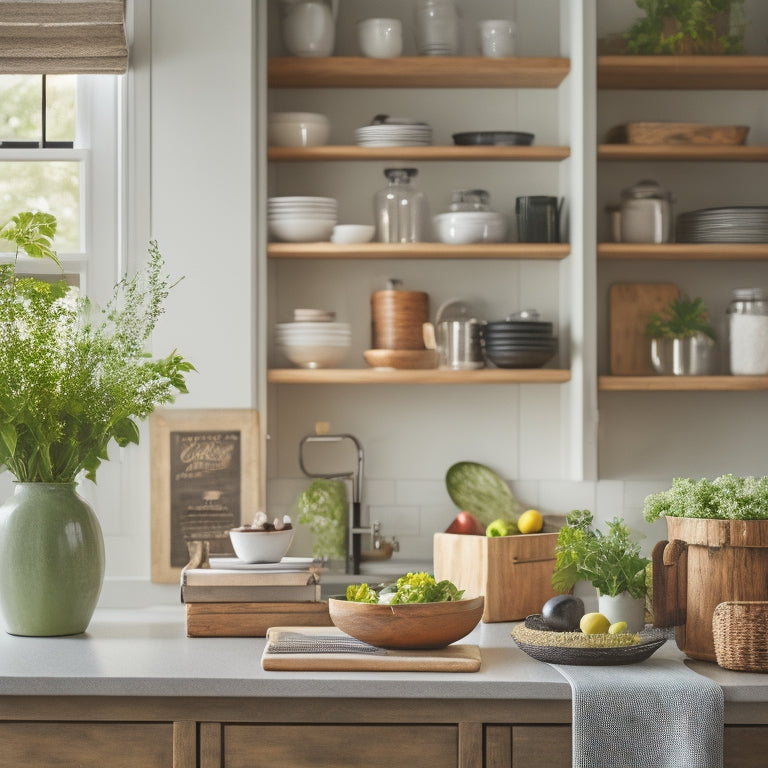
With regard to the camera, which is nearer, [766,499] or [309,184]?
[766,499]

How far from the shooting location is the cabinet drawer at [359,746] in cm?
200

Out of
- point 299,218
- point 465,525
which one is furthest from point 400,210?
point 465,525

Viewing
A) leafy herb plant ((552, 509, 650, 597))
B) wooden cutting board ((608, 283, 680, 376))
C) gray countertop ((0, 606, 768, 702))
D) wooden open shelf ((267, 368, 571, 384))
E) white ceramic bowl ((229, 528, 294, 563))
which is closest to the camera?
gray countertop ((0, 606, 768, 702))

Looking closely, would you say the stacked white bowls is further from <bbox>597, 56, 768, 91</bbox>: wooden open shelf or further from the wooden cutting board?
<bbox>597, 56, 768, 91</bbox>: wooden open shelf

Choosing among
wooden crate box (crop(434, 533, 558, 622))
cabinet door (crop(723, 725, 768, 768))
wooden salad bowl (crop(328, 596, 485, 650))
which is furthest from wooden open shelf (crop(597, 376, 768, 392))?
cabinet door (crop(723, 725, 768, 768))

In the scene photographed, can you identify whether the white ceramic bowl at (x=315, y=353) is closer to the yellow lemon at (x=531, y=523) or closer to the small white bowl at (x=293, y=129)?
the small white bowl at (x=293, y=129)

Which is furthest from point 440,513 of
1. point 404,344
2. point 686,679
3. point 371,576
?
point 686,679

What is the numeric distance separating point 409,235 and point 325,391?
0.55m

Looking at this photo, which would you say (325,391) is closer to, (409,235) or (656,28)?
(409,235)

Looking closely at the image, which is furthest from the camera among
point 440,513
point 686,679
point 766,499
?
point 440,513

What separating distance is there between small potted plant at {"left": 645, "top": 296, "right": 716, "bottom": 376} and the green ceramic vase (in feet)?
5.71

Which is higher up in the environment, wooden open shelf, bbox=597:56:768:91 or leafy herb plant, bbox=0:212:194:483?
wooden open shelf, bbox=597:56:768:91

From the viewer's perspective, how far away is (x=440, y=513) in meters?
3.27

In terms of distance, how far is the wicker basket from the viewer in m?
2.01
